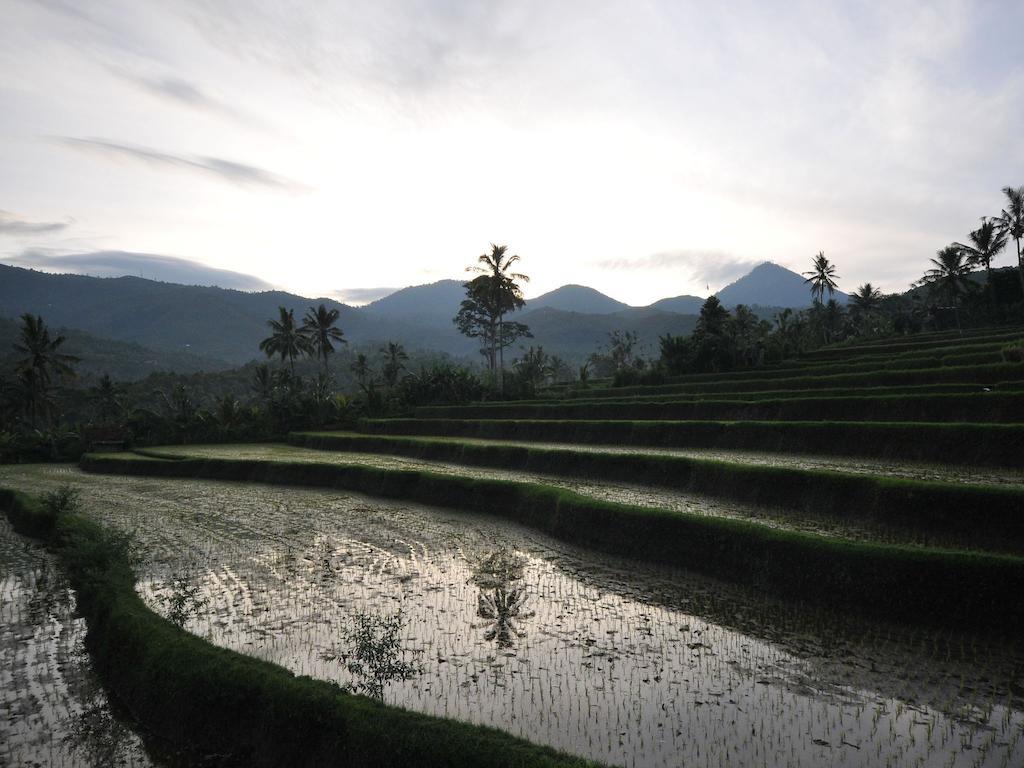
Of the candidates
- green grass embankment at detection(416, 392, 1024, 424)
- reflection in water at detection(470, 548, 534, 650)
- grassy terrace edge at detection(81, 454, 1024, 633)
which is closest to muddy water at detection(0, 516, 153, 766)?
reflection in water at detection(470, 548, 534, 650)

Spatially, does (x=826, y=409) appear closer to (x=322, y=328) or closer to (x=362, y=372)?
(x=322, y=328)

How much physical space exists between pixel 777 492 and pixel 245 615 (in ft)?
39.8

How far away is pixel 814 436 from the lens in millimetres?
19781

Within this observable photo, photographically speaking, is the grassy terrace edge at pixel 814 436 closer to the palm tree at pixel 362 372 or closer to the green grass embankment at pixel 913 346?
the palm tree at pixel 362 372

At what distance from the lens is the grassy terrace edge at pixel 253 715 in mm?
5766

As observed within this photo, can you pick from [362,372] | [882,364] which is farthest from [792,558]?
[362,372]

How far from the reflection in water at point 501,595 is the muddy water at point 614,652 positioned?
0.05 m

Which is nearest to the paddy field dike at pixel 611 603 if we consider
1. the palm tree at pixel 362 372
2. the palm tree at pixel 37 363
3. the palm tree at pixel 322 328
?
the palm tree at pixel 37 363

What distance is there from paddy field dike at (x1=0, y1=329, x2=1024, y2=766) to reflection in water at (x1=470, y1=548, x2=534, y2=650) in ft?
0.24

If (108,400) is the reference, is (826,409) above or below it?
above

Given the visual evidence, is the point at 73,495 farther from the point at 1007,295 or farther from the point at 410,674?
the point at 1007,295

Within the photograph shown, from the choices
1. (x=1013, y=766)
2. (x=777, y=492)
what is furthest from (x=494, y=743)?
(x=777, y=492)

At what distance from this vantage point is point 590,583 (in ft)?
38.5

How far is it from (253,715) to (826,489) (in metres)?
12.5
